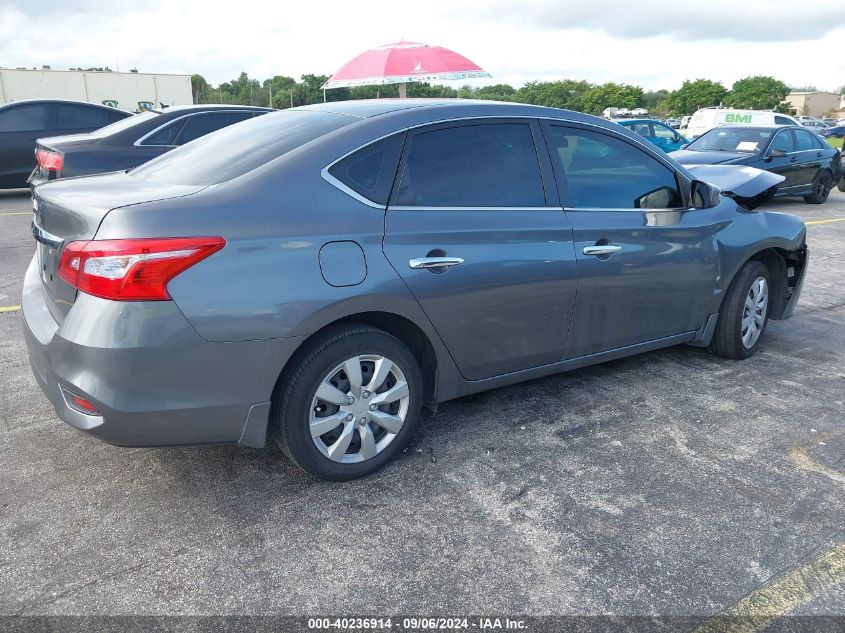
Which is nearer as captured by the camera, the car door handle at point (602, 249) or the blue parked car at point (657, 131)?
the car door handle at point (602, 249)

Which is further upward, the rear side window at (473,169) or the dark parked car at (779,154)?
the rear side window at (473,169)

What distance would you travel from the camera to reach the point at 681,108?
94188 mm

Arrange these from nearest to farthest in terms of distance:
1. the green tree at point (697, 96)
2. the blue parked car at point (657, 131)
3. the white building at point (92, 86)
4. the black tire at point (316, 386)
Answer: the black tire at point (316, 386) → the blue parked car at point (657, 131) → the white building at point (92, 86) → the green tree at point (697, 96)

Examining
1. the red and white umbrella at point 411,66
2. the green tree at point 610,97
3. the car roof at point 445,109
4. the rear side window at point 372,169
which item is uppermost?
the red and white umbrella at point 411,66

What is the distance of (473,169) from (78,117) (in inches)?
395

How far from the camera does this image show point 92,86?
143 feet

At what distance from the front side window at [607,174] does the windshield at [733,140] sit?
981 cm

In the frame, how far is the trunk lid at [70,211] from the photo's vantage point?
2.66m

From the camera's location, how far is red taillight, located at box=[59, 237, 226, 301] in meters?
2.49

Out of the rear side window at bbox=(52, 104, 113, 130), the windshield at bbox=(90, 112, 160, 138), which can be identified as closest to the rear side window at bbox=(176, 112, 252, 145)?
the windshield at bbox=(90, 112, 160, 138)

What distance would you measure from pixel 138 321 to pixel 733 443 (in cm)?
285

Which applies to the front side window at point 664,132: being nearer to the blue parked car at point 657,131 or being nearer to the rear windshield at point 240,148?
the blue parked car at point 657,131

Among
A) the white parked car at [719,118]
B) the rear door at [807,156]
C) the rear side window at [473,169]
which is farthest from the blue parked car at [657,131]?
the rear side window at [473,169]

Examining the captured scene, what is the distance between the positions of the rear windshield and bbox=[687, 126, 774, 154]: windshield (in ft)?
37.1
